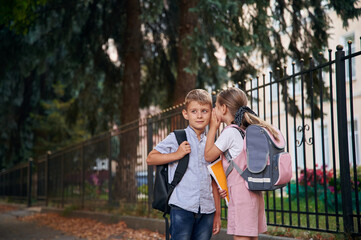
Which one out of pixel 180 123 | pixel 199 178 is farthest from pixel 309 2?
pixel 199 178

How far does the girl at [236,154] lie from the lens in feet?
10.6

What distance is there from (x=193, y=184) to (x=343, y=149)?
2.24 meters

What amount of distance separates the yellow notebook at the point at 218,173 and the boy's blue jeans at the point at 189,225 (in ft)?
0.77

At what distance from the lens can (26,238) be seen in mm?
9031

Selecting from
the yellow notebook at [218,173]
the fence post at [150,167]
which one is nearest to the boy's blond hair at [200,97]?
the yellow notebook at [218,173]

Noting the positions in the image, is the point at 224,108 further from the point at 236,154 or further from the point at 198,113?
the point at 236,154

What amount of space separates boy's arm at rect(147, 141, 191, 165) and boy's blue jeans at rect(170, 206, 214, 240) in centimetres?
35

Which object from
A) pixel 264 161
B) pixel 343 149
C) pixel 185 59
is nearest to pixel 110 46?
pixel 185 59

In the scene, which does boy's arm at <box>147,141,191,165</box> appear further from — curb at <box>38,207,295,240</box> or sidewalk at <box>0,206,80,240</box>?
sidewalk at <box>0,206,80,240</box>

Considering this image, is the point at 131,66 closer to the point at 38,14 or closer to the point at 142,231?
the point at 38,14

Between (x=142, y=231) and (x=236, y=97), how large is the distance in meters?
5.89

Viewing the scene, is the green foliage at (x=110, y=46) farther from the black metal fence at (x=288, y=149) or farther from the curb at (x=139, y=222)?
the curb at (x=139, y=222)

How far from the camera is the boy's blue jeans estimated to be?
3383 mm

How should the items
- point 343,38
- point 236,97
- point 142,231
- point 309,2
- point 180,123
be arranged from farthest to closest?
1. point 343,38
2. point 309,2
3. point 142,231
4. point 180,123
5. point 236,97
